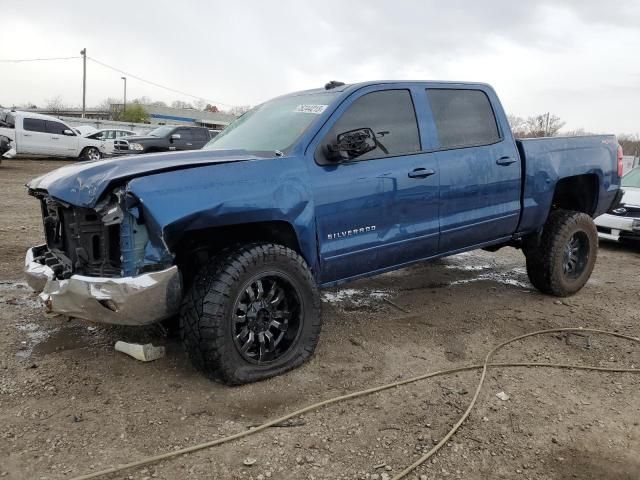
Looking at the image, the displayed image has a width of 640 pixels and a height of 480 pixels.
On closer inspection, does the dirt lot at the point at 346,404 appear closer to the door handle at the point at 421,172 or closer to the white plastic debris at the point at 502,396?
the white plastic debris at the point at 502,396

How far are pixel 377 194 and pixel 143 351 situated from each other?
1.92m

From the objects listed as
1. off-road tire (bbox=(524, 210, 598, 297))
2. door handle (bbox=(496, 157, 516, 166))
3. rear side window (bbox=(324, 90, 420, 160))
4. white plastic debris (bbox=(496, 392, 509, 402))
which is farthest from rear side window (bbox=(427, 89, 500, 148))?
white plastic debris (bbox=(496, 392, 509, 402))

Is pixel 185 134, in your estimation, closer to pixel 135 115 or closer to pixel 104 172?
pixel 104 172

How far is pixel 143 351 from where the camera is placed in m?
3.66

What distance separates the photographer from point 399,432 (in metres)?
2.93

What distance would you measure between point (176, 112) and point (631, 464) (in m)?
76.1

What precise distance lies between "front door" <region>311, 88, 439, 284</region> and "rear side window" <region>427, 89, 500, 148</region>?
310 mm

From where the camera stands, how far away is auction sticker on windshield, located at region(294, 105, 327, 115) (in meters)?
3.93

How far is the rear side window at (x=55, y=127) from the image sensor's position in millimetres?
19484

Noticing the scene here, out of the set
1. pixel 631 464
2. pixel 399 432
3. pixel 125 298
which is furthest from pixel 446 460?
pixel 125 298

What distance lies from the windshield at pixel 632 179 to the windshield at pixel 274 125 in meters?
7.19

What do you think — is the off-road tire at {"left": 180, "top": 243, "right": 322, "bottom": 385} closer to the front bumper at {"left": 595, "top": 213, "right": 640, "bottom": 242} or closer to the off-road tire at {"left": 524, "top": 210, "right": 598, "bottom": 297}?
the off-road tire at {"left": 524, "top": 210, "right": 598, "bottom": 297}

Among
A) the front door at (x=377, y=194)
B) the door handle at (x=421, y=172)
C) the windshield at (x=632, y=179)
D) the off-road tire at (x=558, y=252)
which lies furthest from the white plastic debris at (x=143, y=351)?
the windshield at (x=632, y=179)

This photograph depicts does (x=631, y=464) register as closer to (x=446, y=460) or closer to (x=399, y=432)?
(x=446, y=460)
